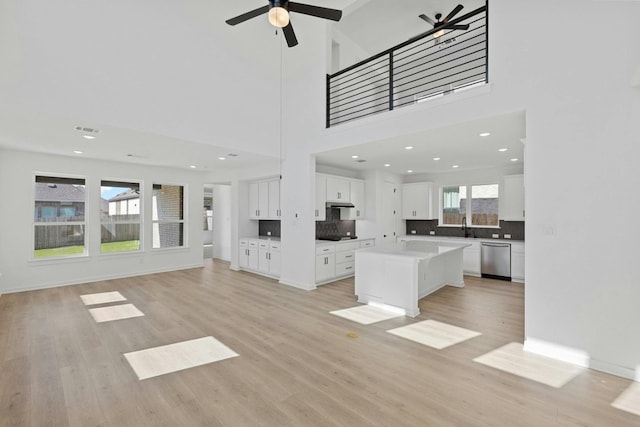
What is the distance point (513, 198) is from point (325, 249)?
4.35 metres

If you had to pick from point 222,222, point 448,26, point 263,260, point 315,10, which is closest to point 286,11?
point 315,10

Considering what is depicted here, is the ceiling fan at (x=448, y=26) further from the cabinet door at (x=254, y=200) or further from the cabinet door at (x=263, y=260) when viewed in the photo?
the cabinet door at (x=263, y=260)

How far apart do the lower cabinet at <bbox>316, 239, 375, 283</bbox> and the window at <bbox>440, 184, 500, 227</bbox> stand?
273cm

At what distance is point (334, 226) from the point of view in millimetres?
7137

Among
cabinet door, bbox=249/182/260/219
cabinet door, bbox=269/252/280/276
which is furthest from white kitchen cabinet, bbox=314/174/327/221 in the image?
cabinet door, bbox=249/182/260/219

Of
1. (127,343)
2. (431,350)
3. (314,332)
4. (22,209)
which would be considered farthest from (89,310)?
(431,350)

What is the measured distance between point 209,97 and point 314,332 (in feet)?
13.1

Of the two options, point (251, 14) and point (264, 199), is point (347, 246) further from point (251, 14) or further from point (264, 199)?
point (251, 14)

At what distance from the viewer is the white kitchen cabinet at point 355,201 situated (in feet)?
22.2

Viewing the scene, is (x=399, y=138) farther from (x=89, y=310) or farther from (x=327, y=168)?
(x=89, y=310)

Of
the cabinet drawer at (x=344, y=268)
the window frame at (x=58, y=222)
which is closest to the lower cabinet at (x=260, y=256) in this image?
the cabinet drawer at (x=344, y=268)

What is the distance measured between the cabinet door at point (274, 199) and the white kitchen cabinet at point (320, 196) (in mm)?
1226

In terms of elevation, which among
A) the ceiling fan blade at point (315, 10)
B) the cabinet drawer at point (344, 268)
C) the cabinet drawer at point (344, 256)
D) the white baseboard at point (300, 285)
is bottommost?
the white baseboard at point (300, 285)

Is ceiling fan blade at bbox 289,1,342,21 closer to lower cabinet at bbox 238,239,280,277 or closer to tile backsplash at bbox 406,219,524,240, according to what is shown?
lower cabinet at bbox 238,239,280,277
